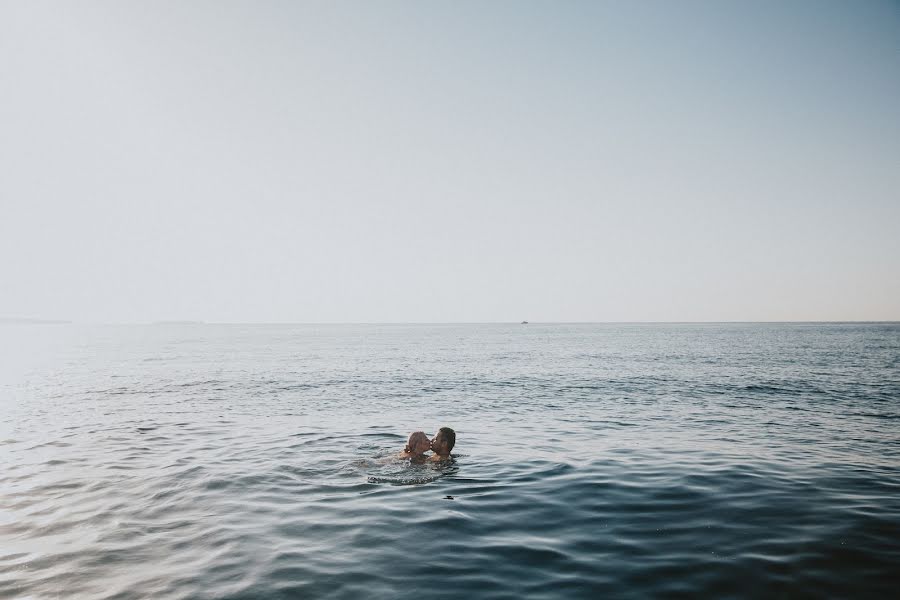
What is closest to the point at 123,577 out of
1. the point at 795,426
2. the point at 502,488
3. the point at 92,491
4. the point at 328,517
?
the point at 328,517

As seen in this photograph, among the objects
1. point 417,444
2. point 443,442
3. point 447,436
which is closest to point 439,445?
point 443,442

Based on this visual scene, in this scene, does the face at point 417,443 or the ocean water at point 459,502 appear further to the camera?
the face at point 417,443

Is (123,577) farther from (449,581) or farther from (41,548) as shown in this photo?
(449,581)

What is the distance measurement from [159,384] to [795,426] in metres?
38.5

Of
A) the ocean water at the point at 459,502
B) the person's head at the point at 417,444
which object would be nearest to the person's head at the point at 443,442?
the person's head at the point at 417,444

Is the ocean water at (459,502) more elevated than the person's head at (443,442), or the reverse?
the person's head at (443,442)

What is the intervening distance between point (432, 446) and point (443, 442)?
17.3 inches

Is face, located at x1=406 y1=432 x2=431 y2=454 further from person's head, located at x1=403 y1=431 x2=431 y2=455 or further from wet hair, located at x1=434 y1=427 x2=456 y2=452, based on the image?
wet hair, located at x1=434 y1=427 x2=456 y2=452

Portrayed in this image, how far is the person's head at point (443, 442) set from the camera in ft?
45.5

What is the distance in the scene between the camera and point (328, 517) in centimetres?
956

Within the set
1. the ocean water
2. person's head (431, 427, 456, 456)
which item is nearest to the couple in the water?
person's head (431, 427, 456, 456)

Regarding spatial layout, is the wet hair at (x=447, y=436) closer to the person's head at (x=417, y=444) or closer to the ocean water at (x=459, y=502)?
the person's head at (x=417, y=444)

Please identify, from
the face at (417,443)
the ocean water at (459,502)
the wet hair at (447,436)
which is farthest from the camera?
the face at (417,443)

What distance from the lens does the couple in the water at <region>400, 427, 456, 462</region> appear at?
45.6 feet
